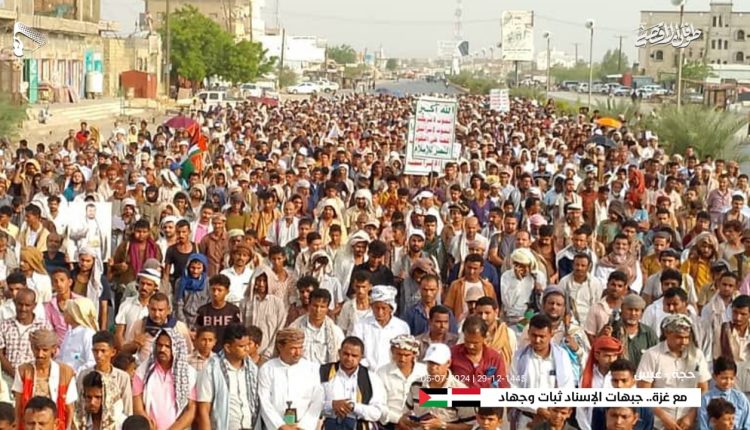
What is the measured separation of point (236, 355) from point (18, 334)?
5.68ft

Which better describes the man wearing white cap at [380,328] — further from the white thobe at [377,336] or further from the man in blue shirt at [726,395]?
the man in blue shirt at [726,395]

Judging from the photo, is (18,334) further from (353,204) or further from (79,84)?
(79,84)

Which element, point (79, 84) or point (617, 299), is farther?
point (79, 84)

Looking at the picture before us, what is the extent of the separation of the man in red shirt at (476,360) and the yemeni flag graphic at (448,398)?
299 millimetres

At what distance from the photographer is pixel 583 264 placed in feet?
29.4

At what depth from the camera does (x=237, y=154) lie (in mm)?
20594

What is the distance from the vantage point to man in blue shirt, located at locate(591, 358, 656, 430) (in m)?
6.37

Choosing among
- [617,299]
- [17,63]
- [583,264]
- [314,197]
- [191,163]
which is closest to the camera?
[617,299]

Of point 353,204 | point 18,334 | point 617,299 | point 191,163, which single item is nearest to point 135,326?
point 18,334

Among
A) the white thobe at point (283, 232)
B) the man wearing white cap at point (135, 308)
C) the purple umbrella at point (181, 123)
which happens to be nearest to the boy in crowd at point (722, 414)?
the man wearing white cap at point (135, 308)

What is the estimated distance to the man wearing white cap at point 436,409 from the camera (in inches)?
247

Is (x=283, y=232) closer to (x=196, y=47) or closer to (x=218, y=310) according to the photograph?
(x=218, y=310)

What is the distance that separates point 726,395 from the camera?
645cm

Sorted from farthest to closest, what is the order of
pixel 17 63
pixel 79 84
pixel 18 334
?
1. pixel 79 84
2. pixel 17 63
3. pixel 18 334
